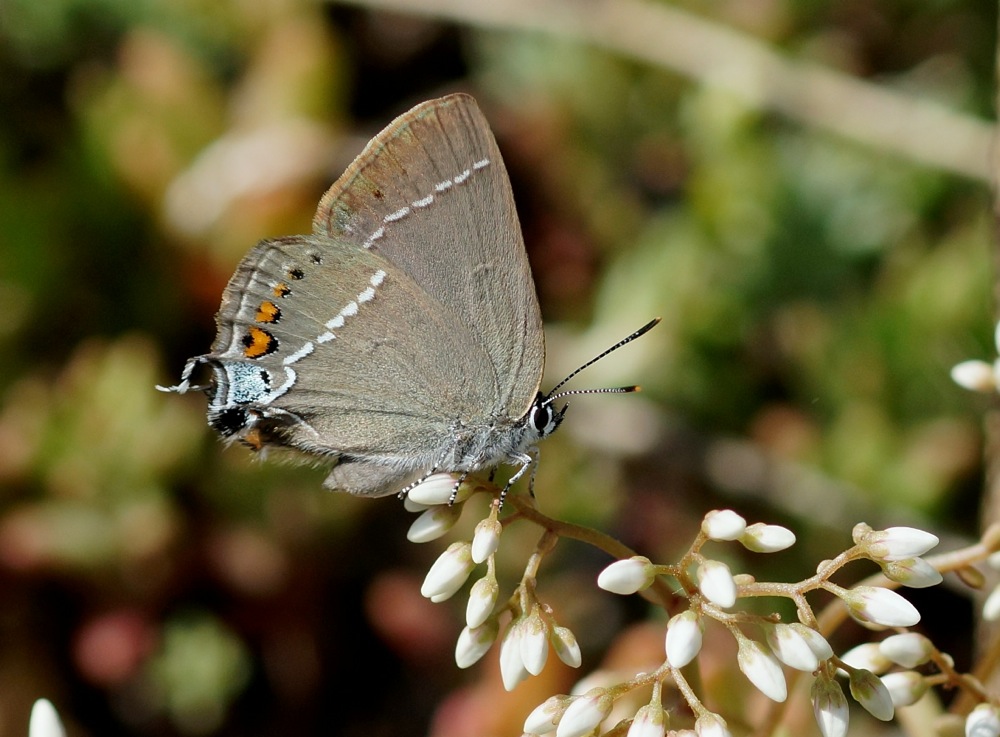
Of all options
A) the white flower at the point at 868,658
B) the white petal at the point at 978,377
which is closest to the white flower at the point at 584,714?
the white flower at the point at 868,658

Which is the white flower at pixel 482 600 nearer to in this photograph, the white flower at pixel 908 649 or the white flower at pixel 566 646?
the white flower at pixel 566 646

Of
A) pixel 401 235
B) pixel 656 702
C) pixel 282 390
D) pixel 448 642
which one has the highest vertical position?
pixel 401 235

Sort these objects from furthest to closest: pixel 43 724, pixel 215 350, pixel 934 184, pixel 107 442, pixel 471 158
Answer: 1. pixel 934 184
2. pixel 107 442
3. pixel 215 350
4. pixel 471 158
5. pixel 43 724

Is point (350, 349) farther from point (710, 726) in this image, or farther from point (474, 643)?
point (710, 726)

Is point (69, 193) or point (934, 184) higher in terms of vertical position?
point (69, 193)

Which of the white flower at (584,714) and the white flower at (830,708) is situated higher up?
the white flower at (584,714)

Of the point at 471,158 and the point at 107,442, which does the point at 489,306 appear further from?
the point at 107,442

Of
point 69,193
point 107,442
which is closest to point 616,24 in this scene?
point 69,193

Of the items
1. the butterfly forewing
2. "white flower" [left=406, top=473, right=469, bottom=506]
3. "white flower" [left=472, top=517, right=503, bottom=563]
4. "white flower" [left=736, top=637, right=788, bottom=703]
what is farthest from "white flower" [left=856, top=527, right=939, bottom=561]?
the butterfly forewing
